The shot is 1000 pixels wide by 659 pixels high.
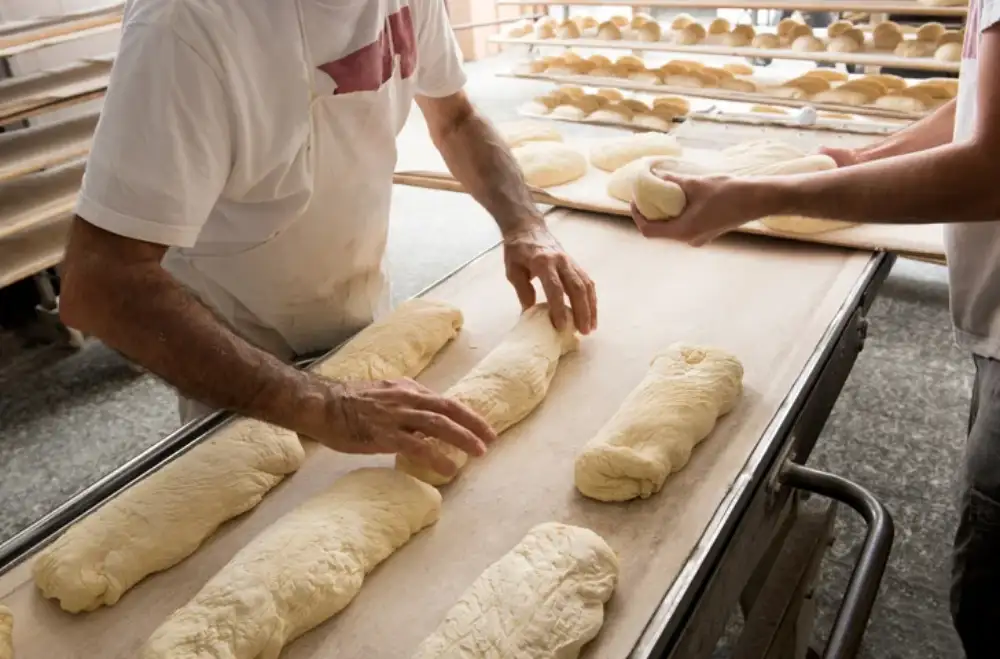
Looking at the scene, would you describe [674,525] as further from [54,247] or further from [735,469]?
[54,247]

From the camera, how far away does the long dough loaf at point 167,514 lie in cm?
105

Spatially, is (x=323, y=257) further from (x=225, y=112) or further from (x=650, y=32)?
(x=650, y=32)

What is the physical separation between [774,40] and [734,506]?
2873 millimetres

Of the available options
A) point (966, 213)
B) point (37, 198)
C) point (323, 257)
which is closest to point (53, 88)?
point (37, 198)

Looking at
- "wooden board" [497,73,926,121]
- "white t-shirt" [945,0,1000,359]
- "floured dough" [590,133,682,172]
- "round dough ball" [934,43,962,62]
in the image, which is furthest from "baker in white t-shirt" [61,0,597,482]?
"round dough ball" [934,43,962,62]

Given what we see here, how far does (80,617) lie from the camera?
1.04 meters

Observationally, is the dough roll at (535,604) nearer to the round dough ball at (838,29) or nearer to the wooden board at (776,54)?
the wooden board at (776,54)

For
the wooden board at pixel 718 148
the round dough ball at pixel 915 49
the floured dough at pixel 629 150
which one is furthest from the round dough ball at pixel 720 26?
the floured dough at pixel 629 150

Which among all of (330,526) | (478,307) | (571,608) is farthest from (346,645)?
(478,307)

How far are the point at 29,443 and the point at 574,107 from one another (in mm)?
2637

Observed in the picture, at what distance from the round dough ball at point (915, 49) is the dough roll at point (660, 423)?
2.37 metres

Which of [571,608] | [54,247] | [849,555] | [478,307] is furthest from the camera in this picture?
[54,247]

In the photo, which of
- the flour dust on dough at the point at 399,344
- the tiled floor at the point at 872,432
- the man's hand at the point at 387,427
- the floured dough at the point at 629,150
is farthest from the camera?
the floured dough at the point at 629,150

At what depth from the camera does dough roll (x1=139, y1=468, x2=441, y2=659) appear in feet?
3.14
